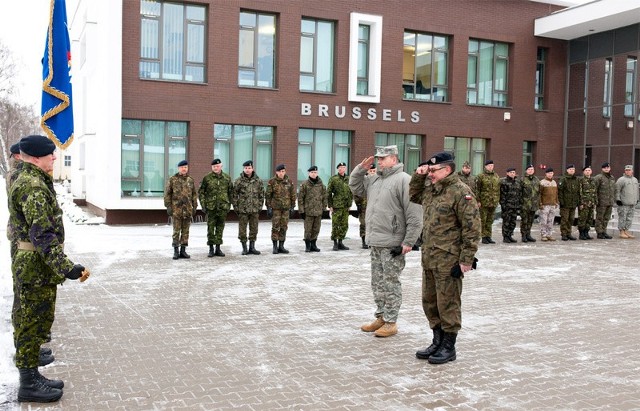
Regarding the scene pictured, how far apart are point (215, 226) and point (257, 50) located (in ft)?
33.0

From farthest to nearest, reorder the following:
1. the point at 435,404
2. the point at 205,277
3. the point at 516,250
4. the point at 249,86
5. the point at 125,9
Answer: the point at 249,86
the point at 125,9
the point at 516,250
the point at 205,277
the point at 435,404

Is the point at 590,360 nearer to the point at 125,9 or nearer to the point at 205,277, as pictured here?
the point at 205,277

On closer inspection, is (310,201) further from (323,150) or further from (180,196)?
(323,150)

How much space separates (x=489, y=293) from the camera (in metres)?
9.45

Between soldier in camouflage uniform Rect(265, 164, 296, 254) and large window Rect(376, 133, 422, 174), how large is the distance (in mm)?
10135

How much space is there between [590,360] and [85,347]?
5036 millimetres

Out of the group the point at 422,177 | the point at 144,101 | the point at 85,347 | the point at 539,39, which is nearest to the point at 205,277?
the point at 85,347

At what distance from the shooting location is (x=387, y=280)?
6859mm

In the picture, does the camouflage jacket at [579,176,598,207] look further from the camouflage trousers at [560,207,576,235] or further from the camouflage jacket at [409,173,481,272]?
the camouflage jacket at [409,173,481,272]

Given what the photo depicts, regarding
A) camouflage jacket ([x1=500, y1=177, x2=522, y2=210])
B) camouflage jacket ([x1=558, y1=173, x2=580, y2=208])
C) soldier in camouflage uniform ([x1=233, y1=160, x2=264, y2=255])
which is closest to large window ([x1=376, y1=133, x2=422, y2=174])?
camouflage jacket ([x1=558, y1=173, x2=580, y2=208])

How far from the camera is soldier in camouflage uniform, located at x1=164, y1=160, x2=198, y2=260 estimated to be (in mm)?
12602

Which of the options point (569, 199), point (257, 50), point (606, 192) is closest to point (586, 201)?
point (569, 199)

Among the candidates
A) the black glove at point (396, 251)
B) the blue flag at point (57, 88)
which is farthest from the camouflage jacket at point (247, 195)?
the black glove at point (396, 251)

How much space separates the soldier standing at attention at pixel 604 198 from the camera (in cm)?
1786
